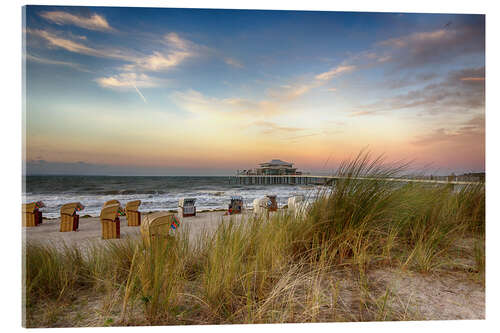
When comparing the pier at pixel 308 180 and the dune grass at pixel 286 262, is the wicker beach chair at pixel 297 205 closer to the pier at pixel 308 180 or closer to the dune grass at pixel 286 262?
the dune grass at pixel 286 262

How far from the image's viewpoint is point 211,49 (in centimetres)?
295

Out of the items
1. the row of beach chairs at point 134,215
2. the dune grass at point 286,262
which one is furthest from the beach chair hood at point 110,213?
the dune grass at point 286,262

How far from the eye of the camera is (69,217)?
3.09 metres

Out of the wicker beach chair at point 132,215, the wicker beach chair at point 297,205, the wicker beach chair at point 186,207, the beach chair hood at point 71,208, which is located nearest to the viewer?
the wicker beach chair at point 297,205

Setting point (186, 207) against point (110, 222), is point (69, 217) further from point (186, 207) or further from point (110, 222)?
point (186, 207)

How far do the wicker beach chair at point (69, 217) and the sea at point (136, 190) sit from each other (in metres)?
0.10

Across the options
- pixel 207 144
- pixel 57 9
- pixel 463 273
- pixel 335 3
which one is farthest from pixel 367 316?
pixel 57 9

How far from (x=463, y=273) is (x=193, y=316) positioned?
2.00 m

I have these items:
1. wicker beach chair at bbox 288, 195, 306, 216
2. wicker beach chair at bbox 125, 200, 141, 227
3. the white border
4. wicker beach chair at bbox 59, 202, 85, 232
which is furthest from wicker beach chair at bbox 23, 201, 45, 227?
wicker beach chair at bbox 288, 195, 306, 216

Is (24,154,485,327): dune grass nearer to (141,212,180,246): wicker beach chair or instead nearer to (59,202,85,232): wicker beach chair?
(141,212,180,246): wicker beach chair

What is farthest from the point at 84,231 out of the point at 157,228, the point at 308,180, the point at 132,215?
the point at 308,180

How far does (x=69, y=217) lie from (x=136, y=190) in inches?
186

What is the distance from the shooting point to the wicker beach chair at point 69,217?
2970mm
